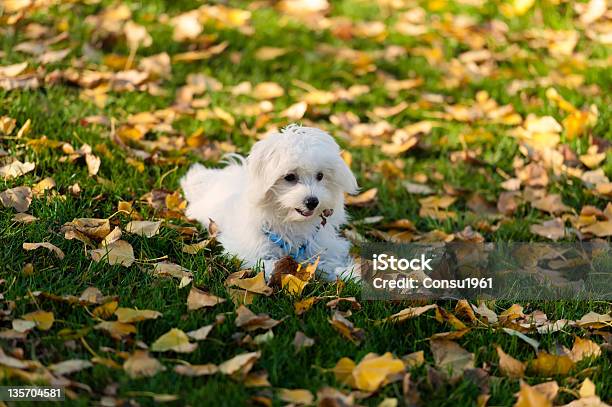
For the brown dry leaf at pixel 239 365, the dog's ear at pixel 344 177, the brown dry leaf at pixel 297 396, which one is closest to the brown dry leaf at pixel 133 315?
the brown dry leaf at pixel 239 365

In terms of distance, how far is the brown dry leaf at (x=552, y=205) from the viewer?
16.2 feet

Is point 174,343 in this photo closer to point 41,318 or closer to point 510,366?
point 41,318

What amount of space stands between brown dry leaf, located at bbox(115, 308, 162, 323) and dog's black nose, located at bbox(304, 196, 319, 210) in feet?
3.13

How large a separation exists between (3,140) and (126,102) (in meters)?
1.16

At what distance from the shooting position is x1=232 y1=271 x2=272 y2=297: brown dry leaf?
141 inches

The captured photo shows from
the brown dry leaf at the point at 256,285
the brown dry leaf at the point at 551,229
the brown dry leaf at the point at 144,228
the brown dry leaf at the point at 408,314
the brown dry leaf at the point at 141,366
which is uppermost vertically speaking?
the brown dry leaf at the point at 141,366

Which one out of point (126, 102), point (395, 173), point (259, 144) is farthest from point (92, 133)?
point (395, 173)

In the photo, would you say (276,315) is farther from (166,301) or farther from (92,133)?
(92,133)

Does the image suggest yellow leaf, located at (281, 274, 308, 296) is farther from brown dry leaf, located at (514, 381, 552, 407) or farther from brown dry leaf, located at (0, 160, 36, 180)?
brown dry leaf, located at (0, 160, 36, 180)

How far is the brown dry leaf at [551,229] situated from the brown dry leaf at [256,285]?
1829 mm

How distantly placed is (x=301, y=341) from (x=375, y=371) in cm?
34

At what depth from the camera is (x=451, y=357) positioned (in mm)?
3250

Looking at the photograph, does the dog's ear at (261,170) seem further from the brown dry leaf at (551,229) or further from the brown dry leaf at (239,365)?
the brown dry leaf at (551,229)

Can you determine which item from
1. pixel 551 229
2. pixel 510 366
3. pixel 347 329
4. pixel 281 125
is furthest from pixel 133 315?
pixel 281 125
